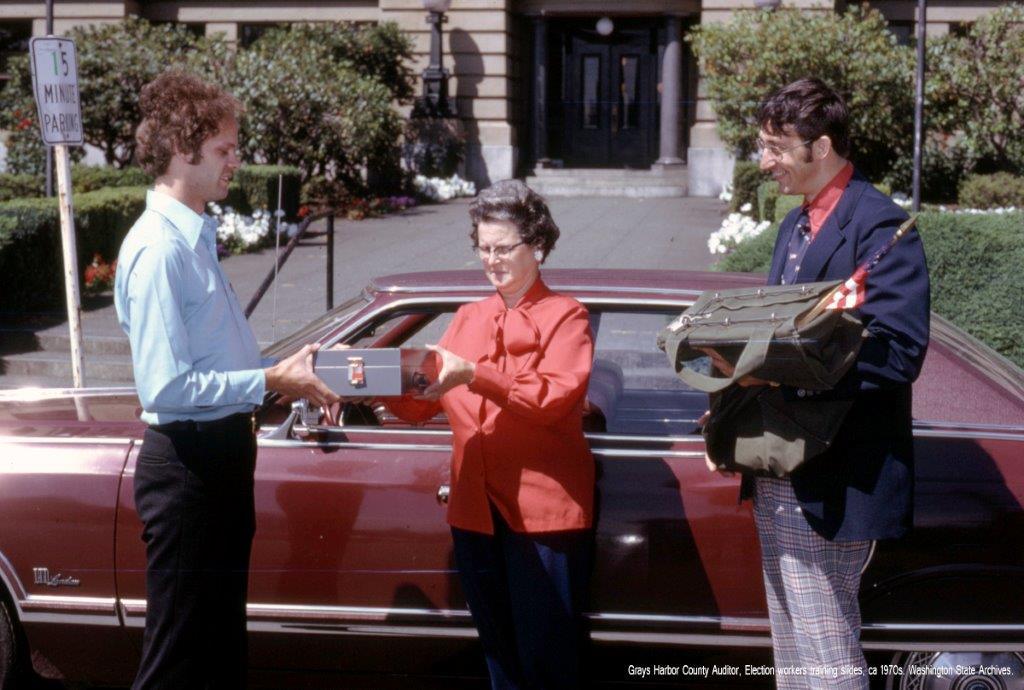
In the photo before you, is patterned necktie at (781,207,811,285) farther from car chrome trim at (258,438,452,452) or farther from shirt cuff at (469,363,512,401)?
car chrome trim at (258,438,452,452)

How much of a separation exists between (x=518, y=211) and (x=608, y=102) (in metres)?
26.5

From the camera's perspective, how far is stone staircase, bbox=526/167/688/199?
2616cm

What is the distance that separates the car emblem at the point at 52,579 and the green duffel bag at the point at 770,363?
211 cm

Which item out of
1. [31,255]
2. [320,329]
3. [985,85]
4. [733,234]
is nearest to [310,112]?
[733,234]

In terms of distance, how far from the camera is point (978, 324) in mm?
8930

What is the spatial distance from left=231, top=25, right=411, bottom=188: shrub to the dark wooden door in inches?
297

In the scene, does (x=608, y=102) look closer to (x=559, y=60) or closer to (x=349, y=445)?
(x=559, y=60)

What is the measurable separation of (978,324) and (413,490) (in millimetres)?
5957

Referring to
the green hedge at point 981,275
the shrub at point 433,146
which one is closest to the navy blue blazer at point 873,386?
the green hedge at point 981,275

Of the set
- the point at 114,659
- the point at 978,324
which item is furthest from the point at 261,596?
the point at 978,324

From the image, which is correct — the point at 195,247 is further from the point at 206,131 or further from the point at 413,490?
the point at 413,490

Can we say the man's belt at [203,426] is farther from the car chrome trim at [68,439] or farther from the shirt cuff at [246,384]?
the car chrome trim at [68,439]

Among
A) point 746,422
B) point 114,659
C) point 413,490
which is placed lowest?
point 114,659

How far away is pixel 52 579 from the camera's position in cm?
425
